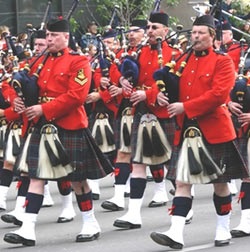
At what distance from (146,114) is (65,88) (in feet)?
4.75

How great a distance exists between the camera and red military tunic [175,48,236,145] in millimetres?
9023

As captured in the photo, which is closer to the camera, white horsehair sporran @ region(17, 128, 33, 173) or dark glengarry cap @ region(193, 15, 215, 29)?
dark glengarry cap @ region(193, 15, 215, 29)

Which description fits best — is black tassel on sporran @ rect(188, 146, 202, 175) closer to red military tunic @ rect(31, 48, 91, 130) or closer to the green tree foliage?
red military tunic @ rect(31, 48, 91, 130)

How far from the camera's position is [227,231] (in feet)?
30.6

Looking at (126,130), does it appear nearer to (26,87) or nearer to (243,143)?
(243,143)

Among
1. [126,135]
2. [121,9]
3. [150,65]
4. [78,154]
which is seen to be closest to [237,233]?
[78,154]

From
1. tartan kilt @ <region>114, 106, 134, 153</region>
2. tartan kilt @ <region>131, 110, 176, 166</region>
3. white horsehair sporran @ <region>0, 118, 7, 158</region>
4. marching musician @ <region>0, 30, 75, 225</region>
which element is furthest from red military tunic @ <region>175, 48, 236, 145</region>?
white horsehair sporran @ <region>0, 118, 7, 158</region>

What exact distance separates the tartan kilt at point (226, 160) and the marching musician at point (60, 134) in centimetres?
82

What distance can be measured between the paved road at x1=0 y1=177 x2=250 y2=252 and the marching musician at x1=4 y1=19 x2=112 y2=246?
0.66 ft

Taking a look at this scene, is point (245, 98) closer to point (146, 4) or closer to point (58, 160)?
point (58, 160)

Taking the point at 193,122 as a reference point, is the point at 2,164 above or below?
below

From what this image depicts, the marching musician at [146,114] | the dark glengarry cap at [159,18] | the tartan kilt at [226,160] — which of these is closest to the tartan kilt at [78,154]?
the marching musician at [146,114]

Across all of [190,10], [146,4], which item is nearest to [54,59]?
[146,4]

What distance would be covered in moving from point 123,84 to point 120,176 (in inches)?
51.1
